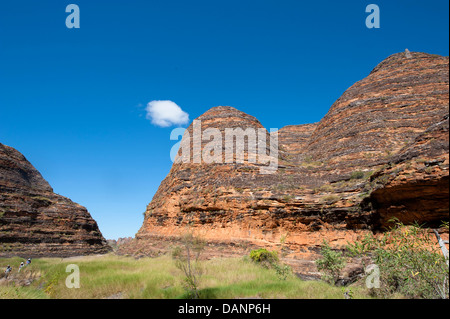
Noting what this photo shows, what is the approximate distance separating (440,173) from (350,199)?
5.40 meters

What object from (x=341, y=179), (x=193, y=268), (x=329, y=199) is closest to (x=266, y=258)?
(x=193, y=268)

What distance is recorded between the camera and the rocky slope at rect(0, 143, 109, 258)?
2492 centimetres

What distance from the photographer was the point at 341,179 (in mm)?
16469

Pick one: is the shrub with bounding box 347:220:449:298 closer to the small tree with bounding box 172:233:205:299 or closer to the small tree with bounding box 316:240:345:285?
the small tree with bounding box 316:240:345:285

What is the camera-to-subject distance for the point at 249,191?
17500mm

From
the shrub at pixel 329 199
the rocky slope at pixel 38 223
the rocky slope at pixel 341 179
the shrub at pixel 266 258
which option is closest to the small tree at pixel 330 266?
the shrub at pixel 266 258

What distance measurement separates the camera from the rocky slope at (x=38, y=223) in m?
24.9

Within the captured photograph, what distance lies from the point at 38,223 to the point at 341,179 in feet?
100

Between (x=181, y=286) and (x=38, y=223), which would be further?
(x=38, y=223)

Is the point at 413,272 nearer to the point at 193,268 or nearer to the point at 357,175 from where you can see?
the point at 193,268

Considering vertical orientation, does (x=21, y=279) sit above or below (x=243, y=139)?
below

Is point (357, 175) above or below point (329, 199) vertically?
above

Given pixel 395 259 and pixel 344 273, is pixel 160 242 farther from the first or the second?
pixel 395 259
